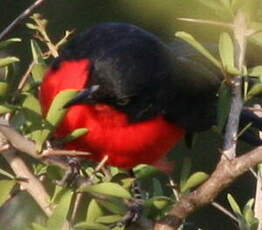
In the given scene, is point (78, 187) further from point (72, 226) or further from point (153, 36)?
point (153, 36)

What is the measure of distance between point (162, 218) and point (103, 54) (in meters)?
0.58

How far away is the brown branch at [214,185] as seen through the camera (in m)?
0.74

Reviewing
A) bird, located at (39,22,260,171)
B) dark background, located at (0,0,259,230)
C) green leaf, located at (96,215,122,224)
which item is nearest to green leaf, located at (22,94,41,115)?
green leaf, located at (96,215,122,224)

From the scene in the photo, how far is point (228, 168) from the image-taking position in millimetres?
762

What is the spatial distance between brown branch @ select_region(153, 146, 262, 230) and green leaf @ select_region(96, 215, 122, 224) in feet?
0.24

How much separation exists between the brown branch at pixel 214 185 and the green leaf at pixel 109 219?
0.07 metres

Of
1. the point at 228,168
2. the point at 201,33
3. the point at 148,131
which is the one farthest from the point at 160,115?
the point at 228,168

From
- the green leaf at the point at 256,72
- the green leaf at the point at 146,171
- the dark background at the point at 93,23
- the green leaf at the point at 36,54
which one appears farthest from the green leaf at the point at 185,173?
the dark background at the point at 93,23

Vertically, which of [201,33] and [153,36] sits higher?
[201,33]

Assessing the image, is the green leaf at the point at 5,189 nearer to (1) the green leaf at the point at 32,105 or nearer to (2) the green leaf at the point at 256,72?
(1) the green leaf at the point at 32,105

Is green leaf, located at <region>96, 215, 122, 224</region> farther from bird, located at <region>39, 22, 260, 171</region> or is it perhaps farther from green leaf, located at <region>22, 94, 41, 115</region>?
bird, located at <region>39, 22, 260, 171</region>

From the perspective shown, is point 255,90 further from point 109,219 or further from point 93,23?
point 93,23

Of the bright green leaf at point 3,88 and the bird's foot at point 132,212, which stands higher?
the bright green leaf at point 3,88

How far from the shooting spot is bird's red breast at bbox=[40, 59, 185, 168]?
1285 mm
